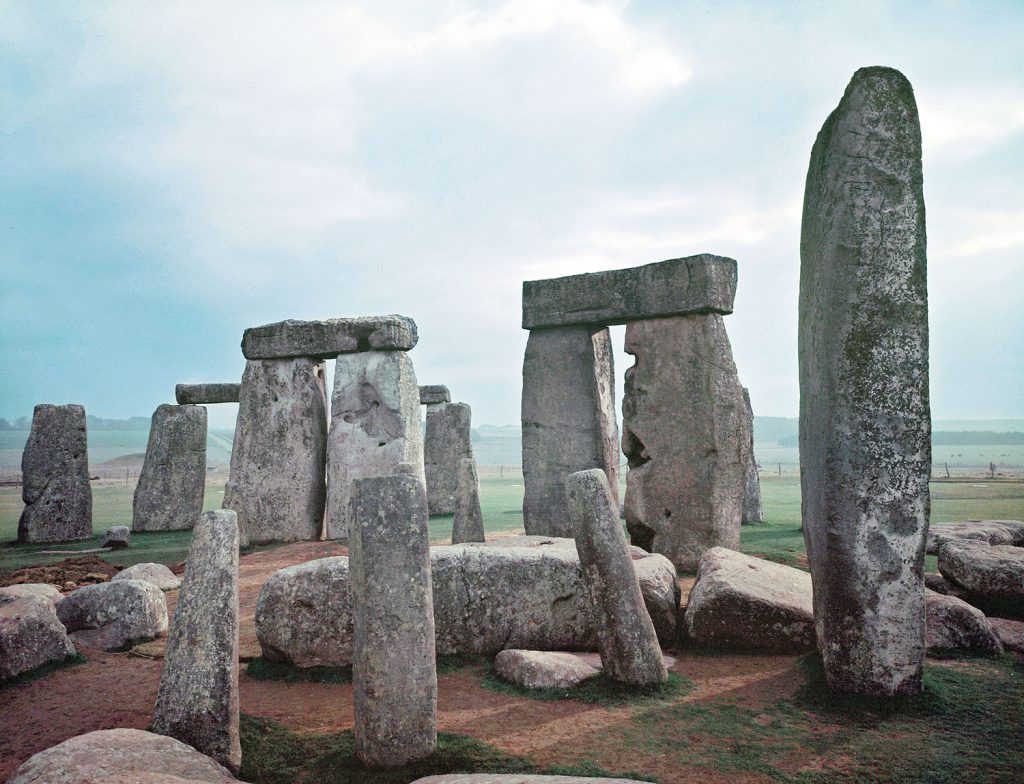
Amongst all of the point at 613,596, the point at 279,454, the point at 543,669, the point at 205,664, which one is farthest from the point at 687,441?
the point at 279,454

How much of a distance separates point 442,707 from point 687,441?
16.0ft

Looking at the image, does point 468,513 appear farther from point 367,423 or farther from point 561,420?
point 367,423

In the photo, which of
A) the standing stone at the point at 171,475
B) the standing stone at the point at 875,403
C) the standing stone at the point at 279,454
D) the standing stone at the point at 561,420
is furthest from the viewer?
the standing stone at the point at 171,475

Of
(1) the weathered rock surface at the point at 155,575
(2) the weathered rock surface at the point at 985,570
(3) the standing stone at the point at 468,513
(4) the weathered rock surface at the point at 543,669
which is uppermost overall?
(3) the standing stone at the point at 468,513

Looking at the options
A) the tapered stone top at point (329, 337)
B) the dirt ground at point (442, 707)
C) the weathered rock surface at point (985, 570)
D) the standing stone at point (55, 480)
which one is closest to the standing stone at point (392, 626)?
the dirt ground at point (442, 707)

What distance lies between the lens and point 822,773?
3.46m

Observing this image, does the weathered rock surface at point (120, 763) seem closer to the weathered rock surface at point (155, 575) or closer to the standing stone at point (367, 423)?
the weathered rock surface at point (155, 575)

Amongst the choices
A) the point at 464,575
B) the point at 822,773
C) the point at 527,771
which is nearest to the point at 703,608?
the point at 464,575

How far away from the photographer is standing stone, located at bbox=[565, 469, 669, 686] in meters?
4.61

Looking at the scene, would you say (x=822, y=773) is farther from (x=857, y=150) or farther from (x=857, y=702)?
(x=857, y=150)

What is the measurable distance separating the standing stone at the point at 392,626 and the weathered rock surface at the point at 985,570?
4.73 metres

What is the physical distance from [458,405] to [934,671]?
1214 centimetres

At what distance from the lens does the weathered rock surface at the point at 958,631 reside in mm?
5152

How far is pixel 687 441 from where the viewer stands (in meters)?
8.53
